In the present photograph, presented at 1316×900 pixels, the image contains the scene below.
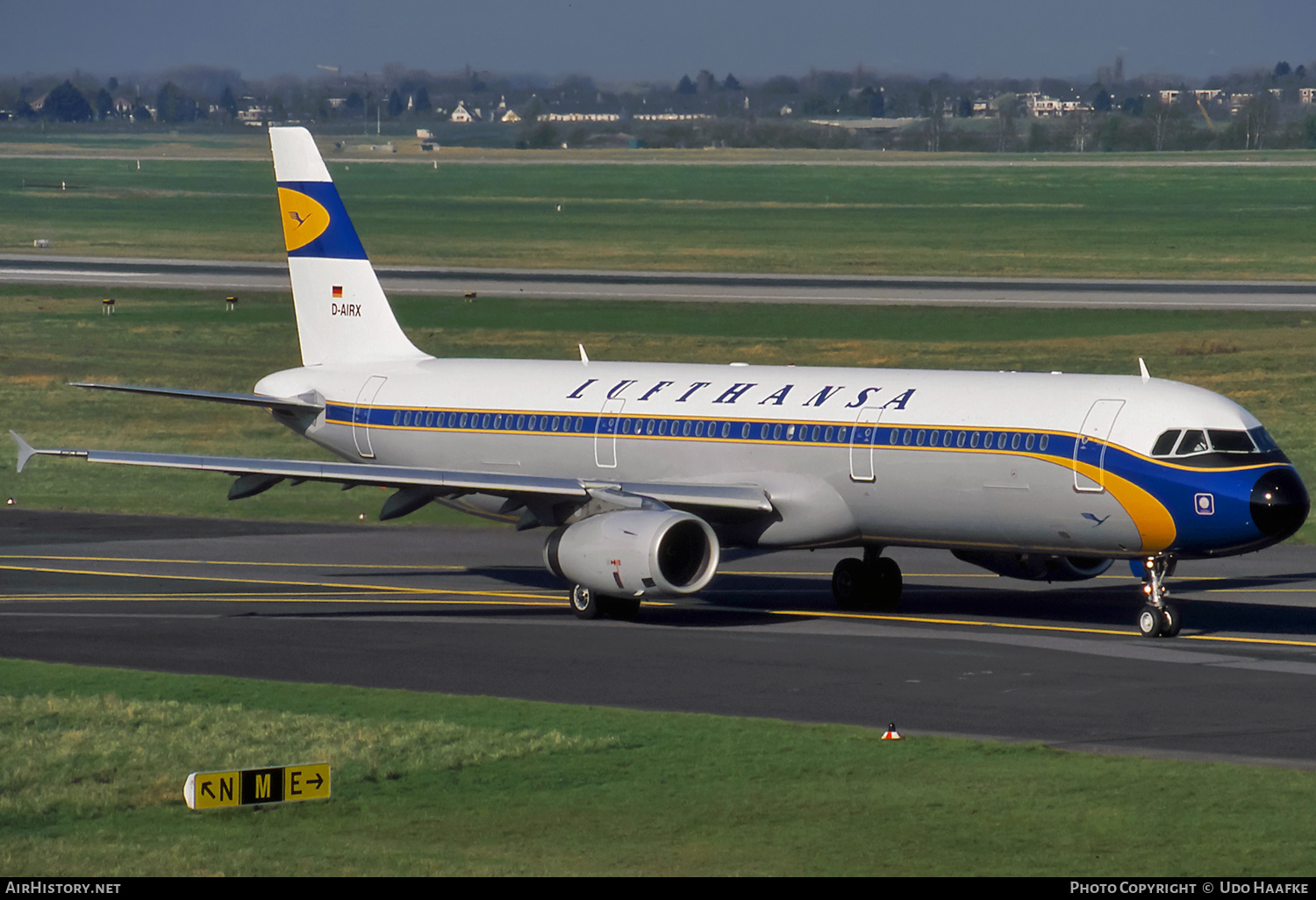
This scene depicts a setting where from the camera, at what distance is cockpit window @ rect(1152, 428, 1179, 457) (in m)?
32.0

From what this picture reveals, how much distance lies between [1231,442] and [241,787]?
62.7 feet

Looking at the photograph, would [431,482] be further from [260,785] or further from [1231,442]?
[260,785]

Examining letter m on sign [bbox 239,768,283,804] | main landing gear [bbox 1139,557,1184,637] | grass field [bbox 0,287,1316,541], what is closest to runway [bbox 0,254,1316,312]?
grass field [bbox 0,287,1316,541]

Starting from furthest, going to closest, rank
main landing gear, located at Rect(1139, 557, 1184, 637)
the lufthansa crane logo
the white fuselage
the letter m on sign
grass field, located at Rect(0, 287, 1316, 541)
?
grass field, located at Rect(0, 287, 1316, 541)
the lufthansa crane logo
main landing gear, located at Rect(1139, 557, 1184, 637)
the white fuselage
the letter m on sign

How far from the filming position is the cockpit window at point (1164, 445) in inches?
1259

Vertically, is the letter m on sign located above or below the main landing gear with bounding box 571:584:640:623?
above

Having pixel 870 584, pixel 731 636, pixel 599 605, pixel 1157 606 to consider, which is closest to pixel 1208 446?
pixel 1157 606

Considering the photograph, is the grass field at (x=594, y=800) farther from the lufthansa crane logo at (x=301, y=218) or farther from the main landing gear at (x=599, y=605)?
the lufthansa crane logo at (x=301, y=218)

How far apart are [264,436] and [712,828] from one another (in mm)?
46448

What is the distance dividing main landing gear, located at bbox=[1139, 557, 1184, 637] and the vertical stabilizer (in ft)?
61.2

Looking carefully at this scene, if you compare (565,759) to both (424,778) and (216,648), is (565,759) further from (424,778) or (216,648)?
(216,648)

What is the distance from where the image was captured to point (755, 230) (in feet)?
474

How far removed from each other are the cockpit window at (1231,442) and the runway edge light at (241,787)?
59.5 feet

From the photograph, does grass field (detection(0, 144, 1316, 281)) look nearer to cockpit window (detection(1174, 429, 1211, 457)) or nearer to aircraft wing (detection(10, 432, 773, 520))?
aircraft wing (detection(10, 432, 773, 520))
